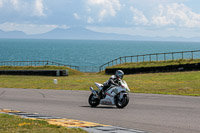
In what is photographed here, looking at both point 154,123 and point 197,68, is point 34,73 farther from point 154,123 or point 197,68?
point 154,123

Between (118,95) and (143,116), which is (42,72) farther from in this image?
(143,116)

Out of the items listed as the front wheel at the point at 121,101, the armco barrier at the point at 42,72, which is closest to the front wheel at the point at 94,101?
the front wheel at the point at 121,101

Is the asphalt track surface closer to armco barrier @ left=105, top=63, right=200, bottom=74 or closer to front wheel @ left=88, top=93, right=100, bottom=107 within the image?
front wheel @ left=88, top=93, right=100, bottom=107

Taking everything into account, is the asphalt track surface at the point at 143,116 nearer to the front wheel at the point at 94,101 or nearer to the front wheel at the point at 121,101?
the front wheel at the point at 121,101

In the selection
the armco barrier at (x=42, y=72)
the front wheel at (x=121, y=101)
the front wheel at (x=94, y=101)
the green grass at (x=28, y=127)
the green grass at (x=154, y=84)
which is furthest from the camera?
the armco barrier at (x=42, y=72)

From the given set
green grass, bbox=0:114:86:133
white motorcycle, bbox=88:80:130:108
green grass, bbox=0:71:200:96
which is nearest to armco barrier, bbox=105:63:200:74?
green grass, bbox=0:71:200:96

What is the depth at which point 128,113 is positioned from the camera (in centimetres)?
1241

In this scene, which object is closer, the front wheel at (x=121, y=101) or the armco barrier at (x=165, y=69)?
the front wheel at (x=121, y=101)

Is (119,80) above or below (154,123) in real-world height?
above

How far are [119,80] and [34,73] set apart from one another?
37.7 meters

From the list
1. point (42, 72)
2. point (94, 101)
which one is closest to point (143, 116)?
point (94, 101)

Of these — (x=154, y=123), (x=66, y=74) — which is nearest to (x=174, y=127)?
(x=154, y=123)

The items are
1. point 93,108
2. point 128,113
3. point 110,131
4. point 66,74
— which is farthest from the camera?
point 66,74

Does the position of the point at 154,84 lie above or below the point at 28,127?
above
